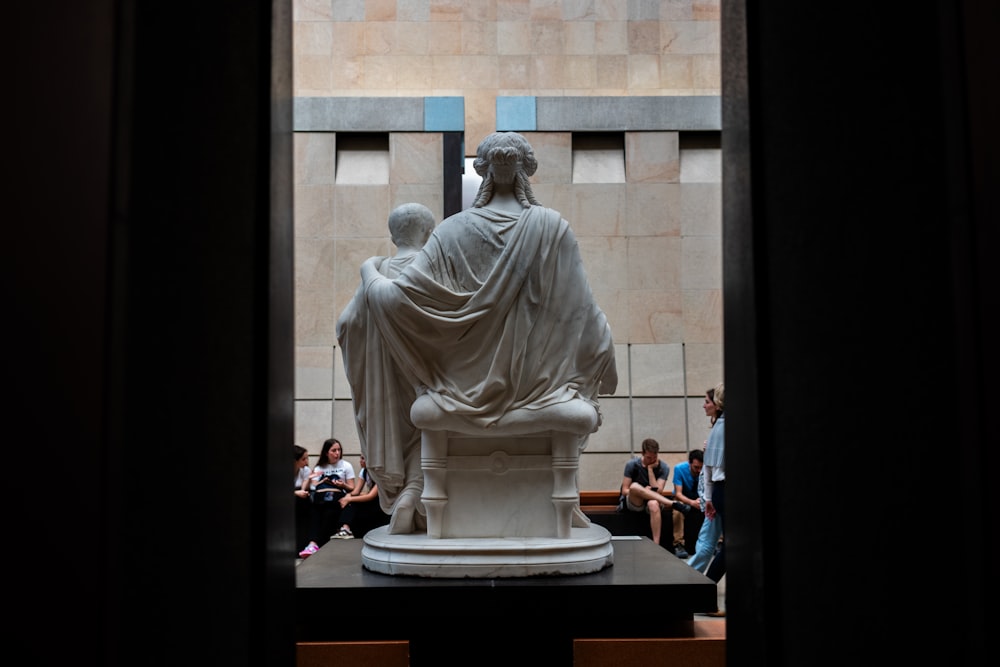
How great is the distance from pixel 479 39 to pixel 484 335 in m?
7.57

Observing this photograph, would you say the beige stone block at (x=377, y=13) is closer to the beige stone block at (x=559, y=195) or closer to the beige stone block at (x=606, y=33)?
the beige stone block at (x=606, y=33)

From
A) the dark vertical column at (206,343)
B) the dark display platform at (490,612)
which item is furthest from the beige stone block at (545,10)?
the dark vertical column at (206,343)

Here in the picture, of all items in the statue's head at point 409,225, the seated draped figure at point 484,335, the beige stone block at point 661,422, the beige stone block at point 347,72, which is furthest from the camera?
the beige stone block at point 347,72

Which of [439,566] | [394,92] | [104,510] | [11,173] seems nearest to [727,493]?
[104,510]

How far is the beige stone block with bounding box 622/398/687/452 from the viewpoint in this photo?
451 inches

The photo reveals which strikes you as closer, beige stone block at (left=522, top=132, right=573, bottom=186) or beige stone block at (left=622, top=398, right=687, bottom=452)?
beige stone block at (left=622, top=398, right=687, bottom=452)

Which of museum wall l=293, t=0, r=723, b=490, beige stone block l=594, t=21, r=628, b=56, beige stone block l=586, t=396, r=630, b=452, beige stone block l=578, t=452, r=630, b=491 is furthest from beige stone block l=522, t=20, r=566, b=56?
beige stone block l=578, t=452, r=630, b=491

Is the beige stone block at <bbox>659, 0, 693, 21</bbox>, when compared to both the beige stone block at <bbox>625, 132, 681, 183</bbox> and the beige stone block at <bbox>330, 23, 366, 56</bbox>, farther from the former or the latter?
the beige stone block at <bbox>330, 23, 366, 56</bbox>

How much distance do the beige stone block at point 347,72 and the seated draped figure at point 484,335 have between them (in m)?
6.79

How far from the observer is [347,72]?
39.9ft

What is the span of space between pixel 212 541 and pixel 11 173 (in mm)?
666

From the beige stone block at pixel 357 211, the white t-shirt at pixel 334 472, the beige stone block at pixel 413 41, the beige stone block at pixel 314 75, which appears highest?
the beige stone block at pixel 413 41

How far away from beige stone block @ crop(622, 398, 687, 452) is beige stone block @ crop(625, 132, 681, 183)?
2.62 meters

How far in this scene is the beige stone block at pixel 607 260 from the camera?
1187 cm
